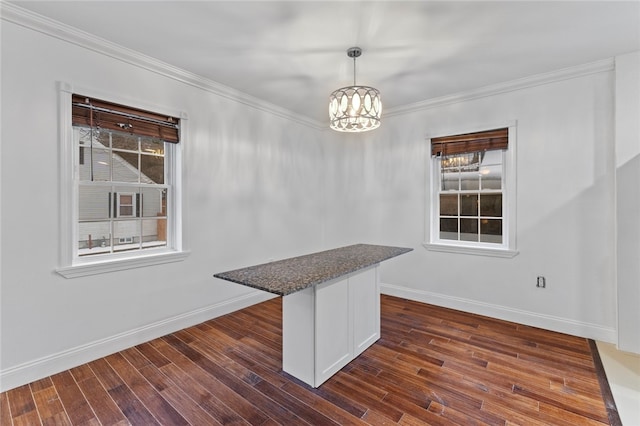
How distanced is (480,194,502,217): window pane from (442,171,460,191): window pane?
0.36 m

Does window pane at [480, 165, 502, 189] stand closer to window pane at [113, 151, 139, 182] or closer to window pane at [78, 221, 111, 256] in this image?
window pane at [113, 151, 139, 182]

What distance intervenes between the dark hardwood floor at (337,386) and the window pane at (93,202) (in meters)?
1.24

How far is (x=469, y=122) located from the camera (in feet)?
11.8

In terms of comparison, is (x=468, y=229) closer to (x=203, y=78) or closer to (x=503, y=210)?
(x=503, y=210)

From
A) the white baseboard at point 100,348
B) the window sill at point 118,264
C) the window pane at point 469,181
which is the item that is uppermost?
the window pane at point 469,181

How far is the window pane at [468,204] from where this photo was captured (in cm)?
372

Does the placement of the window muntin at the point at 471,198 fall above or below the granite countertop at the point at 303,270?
above

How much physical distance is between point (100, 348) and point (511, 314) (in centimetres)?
414

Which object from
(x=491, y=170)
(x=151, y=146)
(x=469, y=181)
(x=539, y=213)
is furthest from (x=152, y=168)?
(x=539, y=213)

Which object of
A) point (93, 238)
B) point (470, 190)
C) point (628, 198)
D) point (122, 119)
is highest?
point (122, 119)

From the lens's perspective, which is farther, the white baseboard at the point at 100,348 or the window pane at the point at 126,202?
the window pane at the point at 126,202

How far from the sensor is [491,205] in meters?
3.60

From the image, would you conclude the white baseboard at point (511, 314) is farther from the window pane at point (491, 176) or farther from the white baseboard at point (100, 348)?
the white baseboard at point (100, 348)

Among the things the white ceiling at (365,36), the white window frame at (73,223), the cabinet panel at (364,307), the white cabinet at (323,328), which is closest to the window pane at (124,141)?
the white window frame at (73,223)
